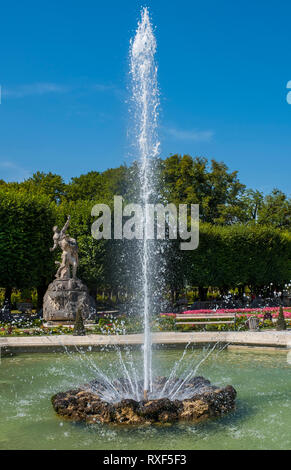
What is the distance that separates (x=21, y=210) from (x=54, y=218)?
3.15 metres

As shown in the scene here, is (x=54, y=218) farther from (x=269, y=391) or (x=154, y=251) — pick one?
(x=269, y=391)

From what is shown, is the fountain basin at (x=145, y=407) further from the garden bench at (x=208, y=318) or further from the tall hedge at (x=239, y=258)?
the tall hedge at (x=239, y=258)

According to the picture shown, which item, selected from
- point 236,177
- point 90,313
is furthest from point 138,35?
point 236,177

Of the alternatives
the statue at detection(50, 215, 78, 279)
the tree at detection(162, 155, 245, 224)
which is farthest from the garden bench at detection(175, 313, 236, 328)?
the tree at detection(162, 155, 245, 224)

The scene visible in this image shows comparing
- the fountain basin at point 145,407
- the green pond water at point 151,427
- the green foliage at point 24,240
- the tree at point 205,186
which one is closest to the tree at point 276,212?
the tree at point 205,186

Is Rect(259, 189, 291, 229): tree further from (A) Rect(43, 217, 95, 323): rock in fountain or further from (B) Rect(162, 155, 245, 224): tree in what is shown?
(A) Rect(43, 217, 95, 323): rock in fountain

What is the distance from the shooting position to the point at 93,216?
36.6 meters

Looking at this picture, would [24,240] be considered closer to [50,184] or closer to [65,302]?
[65,302]

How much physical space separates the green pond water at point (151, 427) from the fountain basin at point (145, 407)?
0.17m

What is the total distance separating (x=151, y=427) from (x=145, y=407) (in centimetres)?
35

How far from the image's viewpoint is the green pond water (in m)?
7.76

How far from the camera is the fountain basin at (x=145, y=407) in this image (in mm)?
8547

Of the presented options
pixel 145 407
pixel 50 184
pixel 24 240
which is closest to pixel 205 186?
pixel 50 184

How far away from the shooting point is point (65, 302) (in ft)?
83.0
